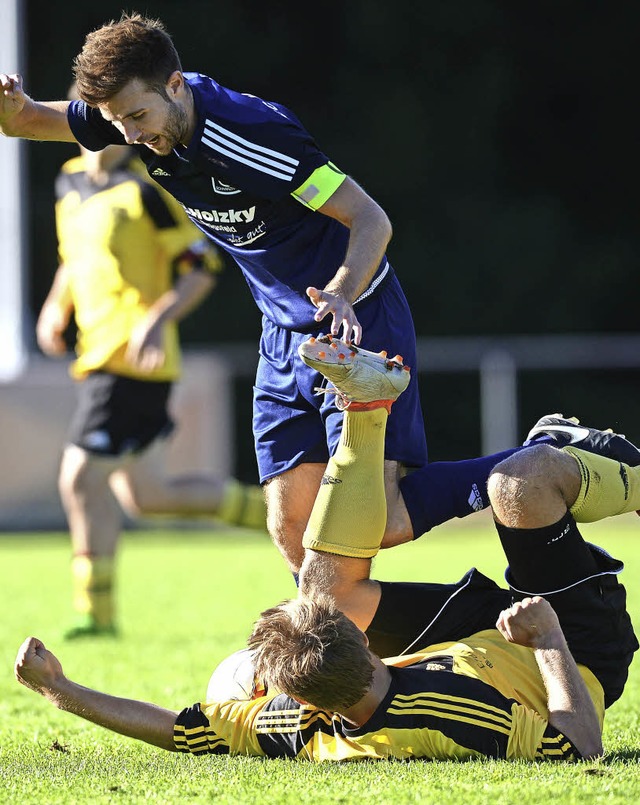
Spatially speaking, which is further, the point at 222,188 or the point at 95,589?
the point at 95,589

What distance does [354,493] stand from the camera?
158 inches

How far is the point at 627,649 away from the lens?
13.0 feet

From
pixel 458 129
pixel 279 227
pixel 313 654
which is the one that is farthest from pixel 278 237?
pixel 458 129

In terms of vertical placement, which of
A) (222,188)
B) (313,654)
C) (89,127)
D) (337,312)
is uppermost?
(89,127)

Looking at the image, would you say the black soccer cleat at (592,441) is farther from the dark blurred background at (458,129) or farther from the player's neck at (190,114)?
the dark blurred background at (458,129)

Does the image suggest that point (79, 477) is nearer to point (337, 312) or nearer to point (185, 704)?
point (185, 704)

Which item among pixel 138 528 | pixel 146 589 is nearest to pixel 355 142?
pixel 138 528

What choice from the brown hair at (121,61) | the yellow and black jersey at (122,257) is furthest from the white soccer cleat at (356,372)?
the yellow and black jersey at (122,257)

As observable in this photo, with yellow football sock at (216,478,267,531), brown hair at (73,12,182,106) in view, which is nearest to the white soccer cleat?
brown hair at (73,12,182,106)

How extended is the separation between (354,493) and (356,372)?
38 cm

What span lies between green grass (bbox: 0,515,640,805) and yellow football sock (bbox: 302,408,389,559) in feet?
2.22

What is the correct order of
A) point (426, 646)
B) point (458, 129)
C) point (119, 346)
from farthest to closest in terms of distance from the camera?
1. point (458, 129)
2. point (119, 346)
3. point (426, 646)

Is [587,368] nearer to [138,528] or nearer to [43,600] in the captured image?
[138,528]

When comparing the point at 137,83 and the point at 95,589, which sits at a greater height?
the point at 137,83
